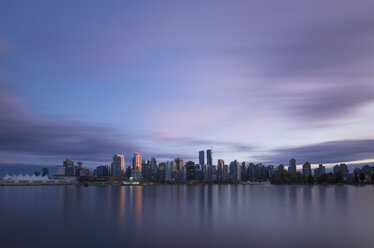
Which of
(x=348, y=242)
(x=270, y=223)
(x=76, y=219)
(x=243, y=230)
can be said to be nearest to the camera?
(x=348, y=242)

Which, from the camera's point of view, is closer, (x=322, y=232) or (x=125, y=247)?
(x=125, y=247)

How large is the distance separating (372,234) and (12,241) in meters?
51.4

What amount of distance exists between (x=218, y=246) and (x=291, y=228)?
18404 millimetres

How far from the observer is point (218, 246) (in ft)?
133

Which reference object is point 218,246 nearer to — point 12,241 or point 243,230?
point 243,230

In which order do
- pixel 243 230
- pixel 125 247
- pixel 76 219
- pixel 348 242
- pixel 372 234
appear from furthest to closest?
pixel 76 219 → pixel 243 230 → pixel 372 234 → pixel 348 242 → pixel 125 247

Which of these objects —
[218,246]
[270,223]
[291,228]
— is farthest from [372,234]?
[218,246]

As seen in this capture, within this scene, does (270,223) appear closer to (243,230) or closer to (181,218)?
(243,230)

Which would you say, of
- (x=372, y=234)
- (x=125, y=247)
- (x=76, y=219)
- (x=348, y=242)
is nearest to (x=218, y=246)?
(x=125, y=247)

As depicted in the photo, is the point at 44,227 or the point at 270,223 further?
the point at 270,223

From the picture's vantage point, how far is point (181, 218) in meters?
66.9

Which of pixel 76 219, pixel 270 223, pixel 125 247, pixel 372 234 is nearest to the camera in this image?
pixel 125 247

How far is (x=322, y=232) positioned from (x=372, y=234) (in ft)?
23.4

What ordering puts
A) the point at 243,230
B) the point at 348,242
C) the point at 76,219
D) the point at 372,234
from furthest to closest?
the point at 76,219
the point at 243,230
the point at 372,234
the point at 348,242
